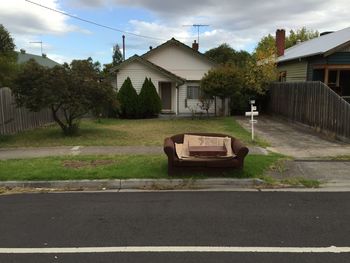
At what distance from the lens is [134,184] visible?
8.73 meters

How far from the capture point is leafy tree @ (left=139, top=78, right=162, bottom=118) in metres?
27.0

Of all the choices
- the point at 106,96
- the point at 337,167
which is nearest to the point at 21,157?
the point at 106,96

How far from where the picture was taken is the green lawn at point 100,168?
9039 mm

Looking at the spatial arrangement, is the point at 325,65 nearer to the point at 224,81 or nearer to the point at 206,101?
the point at 224,81

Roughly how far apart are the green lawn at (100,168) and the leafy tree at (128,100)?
51.7 feet

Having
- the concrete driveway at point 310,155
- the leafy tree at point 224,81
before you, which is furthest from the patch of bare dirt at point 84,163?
the leafy tree at point 224,81

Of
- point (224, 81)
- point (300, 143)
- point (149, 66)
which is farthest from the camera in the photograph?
point (149, 66)

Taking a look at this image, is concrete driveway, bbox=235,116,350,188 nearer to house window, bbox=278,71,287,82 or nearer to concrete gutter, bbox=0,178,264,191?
concrete gutter, bbox=0,178,264,191
